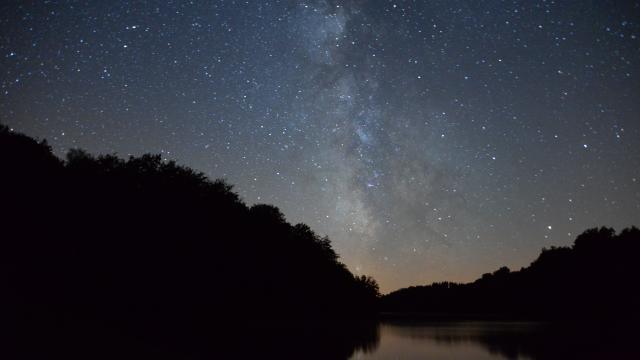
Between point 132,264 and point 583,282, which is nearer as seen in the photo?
point 132,264

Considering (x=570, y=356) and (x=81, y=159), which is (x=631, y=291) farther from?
(x=81, y=159)

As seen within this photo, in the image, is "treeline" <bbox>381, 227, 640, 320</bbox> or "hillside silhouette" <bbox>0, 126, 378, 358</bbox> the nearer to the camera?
"hillside silhouette" <bbox>0, 126, 378, 358</bbox>

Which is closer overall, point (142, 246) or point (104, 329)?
point (104, 329)

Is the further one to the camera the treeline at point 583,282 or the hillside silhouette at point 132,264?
the treeline at point 583,282

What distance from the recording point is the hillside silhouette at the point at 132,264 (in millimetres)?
19469

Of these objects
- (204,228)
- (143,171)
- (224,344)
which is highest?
(143,171)

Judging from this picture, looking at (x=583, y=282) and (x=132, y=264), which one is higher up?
(x=583, y=282)

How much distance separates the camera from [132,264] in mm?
34938

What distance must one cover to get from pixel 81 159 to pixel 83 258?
1223 centimetres

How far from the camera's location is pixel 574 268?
88.8 m

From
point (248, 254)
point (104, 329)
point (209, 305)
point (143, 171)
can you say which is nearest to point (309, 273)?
point (248, 254)

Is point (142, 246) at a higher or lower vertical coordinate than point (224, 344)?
higher

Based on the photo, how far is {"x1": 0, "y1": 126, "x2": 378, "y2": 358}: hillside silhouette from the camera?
63.9ft

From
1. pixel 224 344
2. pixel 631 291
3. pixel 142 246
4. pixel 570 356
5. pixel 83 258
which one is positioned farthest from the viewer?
pixel 631 291
